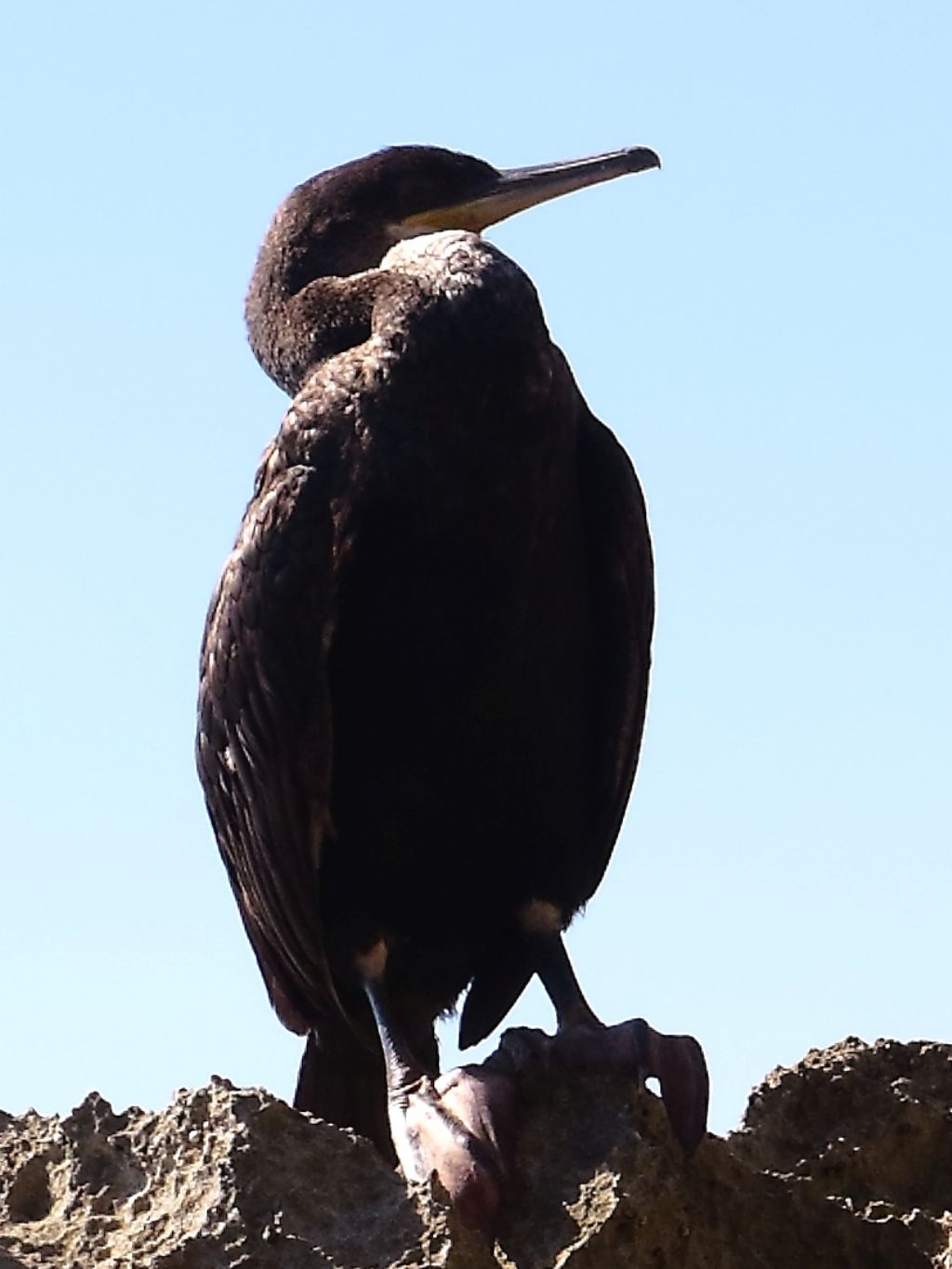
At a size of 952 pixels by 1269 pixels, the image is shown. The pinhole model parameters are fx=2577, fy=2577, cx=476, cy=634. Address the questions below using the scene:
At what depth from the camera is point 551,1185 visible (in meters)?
4.02

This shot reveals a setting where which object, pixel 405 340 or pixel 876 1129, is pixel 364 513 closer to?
pixel 405 340

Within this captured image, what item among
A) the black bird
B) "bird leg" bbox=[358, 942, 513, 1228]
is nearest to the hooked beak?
the black bird

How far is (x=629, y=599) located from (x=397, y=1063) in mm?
1166

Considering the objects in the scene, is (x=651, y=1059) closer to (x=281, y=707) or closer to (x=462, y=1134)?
(x=462, y=1134)

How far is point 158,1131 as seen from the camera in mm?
3801

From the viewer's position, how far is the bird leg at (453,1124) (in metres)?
4.05

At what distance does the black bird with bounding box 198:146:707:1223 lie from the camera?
16.9 feet

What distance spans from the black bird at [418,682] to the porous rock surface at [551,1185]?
82 cm

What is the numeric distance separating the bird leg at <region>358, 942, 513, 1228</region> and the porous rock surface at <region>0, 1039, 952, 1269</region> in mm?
49

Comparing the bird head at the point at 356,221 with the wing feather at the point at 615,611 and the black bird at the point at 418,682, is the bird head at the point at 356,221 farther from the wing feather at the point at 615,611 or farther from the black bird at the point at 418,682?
the wing feather at the point at 615,611

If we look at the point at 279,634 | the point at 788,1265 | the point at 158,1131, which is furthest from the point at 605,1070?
the point at 279,634

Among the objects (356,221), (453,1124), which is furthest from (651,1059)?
(356,221)

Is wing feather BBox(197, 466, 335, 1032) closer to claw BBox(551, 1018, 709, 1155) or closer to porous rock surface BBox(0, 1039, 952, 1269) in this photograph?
claw BBox(551, 1018, 709, 1155)

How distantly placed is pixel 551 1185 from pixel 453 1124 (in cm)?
35
